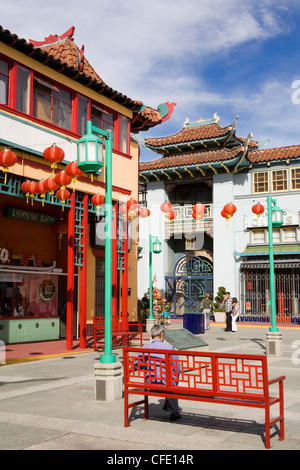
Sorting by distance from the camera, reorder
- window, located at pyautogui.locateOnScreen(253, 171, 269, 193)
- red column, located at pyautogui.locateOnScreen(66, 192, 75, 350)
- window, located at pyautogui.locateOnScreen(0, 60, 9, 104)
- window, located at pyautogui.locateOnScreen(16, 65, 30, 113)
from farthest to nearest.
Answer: window, located at pyautogui.locateOnScreen(253, 171, 269, 193) < red column, located at pyautogui.locateOnScreen(66, 192, 75, 350) < window, located at pyautogui.locateOnScreen(16, 65, 30, 113) < window, located at pyautogui.locateOnScreen(0, 60, 9, 104)

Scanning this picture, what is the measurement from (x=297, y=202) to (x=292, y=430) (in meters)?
26.0

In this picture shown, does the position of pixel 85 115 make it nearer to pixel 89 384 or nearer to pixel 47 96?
pixel 47 96

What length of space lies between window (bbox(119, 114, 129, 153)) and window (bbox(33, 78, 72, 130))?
111 inches

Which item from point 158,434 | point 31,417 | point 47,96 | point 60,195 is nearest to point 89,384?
point 31,417

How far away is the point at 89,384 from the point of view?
32.6 ft

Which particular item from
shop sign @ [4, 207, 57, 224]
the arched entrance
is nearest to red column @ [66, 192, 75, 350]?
shop sign @ [4, 207, 57, 224]

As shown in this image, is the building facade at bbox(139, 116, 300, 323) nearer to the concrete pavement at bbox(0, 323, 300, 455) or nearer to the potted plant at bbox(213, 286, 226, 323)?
the potted plant at bbox(213, 286, 226, 323)

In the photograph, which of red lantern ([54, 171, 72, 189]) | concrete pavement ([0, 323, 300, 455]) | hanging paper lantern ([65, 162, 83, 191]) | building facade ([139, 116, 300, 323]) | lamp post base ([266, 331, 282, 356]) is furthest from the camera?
building facade ([139, 116, 300, 323])

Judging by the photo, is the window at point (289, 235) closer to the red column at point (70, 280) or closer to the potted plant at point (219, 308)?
the potted plant at point (219, 308)

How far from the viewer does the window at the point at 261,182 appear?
3222cm

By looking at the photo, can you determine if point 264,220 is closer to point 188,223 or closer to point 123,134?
point 188,223

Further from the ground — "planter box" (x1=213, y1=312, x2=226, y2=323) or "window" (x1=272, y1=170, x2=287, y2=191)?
"window" (x1=272, y1=170, x2=287, y2=191)

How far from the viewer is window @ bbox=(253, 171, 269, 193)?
3222 centimetres

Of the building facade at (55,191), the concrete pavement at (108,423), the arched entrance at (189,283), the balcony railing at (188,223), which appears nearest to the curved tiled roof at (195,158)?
the balcony railing at (188,223)
